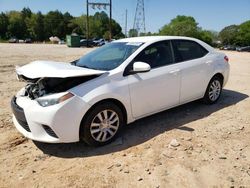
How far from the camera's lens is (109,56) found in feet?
16.5

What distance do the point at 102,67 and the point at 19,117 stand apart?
1.49 meters

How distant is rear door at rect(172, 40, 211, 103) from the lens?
535cm

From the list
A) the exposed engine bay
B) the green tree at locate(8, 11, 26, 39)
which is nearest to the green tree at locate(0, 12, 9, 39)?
the green tree at locate(8, 11, 26, 39)

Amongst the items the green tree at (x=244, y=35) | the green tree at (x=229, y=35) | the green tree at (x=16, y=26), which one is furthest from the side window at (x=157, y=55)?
the green tree at (x=16, y=26)

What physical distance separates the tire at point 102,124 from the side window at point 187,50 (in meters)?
1.73

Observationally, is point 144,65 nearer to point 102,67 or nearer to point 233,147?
point 102,67

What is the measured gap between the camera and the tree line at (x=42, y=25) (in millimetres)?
90500

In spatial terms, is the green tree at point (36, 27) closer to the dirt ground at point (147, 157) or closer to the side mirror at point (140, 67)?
the dirt ground at point (147, 157)

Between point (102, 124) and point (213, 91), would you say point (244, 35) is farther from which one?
point (102, 124)

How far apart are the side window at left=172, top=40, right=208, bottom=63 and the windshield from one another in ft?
2.84

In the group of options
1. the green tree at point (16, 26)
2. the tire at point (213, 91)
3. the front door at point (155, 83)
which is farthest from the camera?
the green tree at point (16, 26)

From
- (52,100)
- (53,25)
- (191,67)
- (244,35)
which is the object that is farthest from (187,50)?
(53,25)

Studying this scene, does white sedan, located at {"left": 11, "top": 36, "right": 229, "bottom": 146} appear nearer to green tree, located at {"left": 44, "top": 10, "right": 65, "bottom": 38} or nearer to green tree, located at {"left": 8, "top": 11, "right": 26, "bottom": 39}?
green tree, located at {"left": 8, "top": 11, "right": 26, "bottom": 39}

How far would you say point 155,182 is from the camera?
337cm
